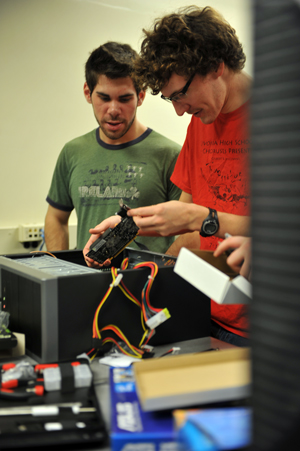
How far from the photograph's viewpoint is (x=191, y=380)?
0.59 m

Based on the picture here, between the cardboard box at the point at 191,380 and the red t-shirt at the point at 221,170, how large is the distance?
0.60 meters

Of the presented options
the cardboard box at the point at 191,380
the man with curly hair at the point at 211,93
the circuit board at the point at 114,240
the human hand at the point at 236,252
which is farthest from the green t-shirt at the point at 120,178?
the cardboard box at the point at 191,380

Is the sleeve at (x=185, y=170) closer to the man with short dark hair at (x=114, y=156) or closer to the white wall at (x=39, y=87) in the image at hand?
the man with short dark hair at (x=114, y=156)

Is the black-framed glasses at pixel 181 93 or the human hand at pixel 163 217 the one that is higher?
the black-framed glasses at pixel 181 93

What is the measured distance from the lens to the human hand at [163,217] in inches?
44.2

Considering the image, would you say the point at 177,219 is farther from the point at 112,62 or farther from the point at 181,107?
the point at 112,62

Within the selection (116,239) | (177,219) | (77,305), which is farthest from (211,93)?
(77,305)

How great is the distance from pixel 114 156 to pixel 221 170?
70 cm

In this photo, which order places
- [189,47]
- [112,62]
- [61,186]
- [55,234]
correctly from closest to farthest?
[189,47] → [112,62] → [61,186] → [55,234]

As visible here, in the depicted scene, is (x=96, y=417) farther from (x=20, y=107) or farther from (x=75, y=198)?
(x=20, y=107)

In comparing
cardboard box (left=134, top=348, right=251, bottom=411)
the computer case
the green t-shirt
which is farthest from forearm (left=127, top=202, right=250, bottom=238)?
the green t-shirt

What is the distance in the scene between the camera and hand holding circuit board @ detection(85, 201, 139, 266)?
1.14m

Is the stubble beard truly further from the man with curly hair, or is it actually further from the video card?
the video card

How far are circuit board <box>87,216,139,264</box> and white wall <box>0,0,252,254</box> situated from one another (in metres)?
1.52
